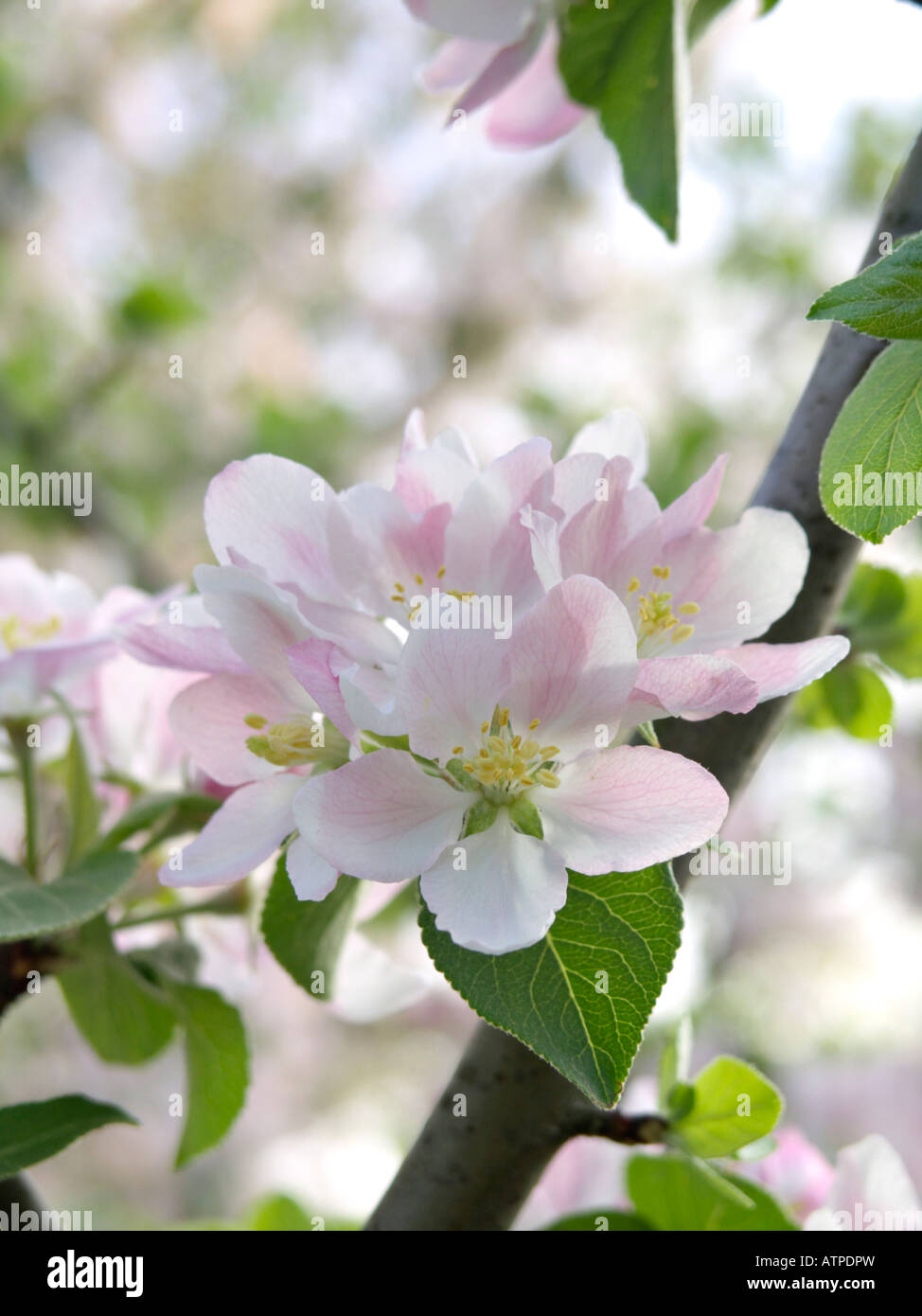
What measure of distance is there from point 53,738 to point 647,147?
1.26 ft

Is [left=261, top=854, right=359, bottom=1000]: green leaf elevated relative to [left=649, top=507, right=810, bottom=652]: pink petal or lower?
lower

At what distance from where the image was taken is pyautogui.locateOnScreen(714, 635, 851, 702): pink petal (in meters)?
0.35

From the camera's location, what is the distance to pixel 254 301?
4066 millimetres

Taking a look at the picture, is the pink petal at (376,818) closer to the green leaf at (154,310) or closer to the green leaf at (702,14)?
the green leaf at (702,14)

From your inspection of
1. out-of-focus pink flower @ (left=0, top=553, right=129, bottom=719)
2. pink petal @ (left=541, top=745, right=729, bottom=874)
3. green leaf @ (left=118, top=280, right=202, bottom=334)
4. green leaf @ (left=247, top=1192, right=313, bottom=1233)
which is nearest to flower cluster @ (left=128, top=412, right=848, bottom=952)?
pink petal @ (left=541, top=745, right=729, bottom=874)

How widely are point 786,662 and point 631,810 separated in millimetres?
69

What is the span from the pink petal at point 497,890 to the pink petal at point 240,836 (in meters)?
0.06

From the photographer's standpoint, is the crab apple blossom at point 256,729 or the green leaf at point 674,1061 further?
the green leaf at point 674,1061

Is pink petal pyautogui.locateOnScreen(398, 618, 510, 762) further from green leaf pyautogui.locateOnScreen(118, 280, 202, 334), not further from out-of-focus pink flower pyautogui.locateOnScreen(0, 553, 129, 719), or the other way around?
green leaf pyautogui.locateOnScreen(118, 280, 202, 334)

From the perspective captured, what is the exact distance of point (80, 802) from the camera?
1.68 feet

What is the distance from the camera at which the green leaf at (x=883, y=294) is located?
32 cm

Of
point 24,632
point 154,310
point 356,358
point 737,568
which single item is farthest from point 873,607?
point 356,358

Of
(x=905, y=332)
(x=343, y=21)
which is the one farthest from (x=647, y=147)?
(x=343, y=21)

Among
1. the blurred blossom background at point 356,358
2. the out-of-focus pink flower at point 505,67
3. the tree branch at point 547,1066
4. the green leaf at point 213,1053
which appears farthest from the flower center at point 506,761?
the blurred blossom background at point 356,358
